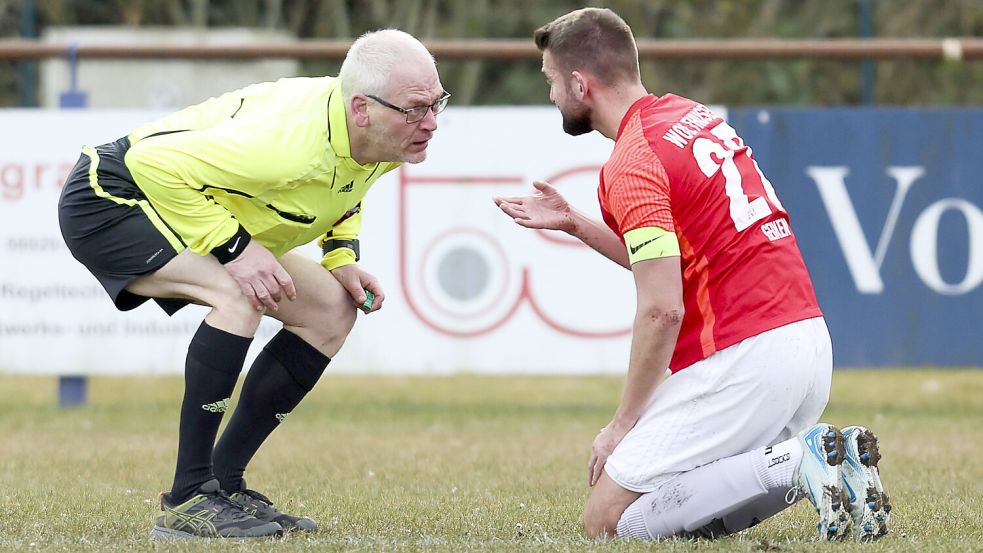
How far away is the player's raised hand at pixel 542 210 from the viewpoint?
491cm

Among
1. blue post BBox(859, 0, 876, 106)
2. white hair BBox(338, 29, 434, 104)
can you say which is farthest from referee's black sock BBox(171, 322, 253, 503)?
blue post BBox(859, 0, 876, 106)

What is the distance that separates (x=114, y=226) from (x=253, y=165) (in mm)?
566

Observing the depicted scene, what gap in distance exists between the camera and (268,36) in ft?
60.8

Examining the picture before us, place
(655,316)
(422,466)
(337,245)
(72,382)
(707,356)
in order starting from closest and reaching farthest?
(655,316)
(707,356)
(337,245)
(422,466)
(72,382)

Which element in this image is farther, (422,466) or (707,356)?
(422,466)

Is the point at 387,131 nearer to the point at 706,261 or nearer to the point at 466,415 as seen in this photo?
the point at 706,261

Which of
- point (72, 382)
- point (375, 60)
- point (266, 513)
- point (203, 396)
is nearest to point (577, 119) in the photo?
point (375, 60)

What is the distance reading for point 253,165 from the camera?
4711 mm

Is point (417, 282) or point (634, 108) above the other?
point (634, 108)

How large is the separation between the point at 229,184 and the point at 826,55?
19.5ft

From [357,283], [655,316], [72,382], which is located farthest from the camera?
[72,382]

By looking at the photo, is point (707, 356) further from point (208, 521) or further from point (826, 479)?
point (208, 521)

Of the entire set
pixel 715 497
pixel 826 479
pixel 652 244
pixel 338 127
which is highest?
pixel 338 127

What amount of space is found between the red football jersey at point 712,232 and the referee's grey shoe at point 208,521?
1.43 meters
